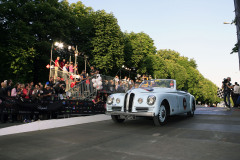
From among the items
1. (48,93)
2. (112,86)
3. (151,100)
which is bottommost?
(151,100)

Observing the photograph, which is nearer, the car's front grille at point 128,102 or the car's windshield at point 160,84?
the car's front grille at point 128,102

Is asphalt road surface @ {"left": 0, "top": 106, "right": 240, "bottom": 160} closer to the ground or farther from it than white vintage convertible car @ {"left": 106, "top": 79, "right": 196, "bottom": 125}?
closer to the ground

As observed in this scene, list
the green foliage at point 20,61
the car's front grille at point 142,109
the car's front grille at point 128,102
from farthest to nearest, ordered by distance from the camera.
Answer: the green foliage at point 20,61, the car's front grille at point 128,102, the car's front grille at point 142,109

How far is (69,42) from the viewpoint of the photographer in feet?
99.5

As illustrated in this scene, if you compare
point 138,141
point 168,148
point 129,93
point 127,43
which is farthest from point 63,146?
point 127,43

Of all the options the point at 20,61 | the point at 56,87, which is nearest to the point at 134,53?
the point at 20,61

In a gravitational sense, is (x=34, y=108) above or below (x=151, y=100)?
below

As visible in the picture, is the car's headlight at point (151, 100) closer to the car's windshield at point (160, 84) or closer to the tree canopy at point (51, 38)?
the car's windshield at point (160, 84)

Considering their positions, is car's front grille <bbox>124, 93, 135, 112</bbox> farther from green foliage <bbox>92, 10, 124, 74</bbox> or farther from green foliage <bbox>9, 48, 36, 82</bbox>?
green foliage <bbox>92, 10, 124, 74</bbox>

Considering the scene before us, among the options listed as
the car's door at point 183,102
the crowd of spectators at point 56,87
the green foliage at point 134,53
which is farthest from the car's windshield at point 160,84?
the green foliage at point 134,53

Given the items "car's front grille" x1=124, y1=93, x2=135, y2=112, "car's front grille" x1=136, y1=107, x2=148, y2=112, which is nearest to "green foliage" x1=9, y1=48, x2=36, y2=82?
"car's front grille" x1=124, y1=93, x2=135, y2=112

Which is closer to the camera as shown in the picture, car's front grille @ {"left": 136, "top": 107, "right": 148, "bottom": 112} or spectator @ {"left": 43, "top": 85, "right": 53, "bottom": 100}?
car's front grille @ {"left": 136, "top": 107, "right": 148, "bottom": 112}

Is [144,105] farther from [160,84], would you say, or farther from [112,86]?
[112,86]

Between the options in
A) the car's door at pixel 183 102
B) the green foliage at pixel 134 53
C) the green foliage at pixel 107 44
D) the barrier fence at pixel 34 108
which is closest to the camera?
the barrier fence at pixel 34 108
